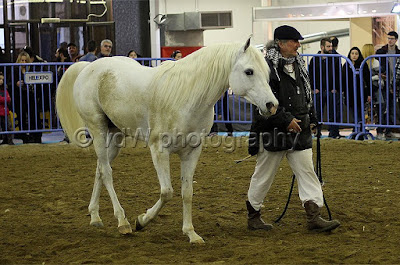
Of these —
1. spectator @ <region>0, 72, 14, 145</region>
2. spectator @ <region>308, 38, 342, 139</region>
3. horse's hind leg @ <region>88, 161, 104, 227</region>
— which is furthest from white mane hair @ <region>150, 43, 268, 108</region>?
spectator @ <region>0, 72, 14, 145</region>

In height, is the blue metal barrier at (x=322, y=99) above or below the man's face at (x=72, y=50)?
below

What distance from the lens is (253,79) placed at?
5.72m

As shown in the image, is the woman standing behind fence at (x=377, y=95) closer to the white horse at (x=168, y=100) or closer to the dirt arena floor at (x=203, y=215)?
the dirt arena floor at (x=203, y=215)

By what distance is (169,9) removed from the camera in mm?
18594

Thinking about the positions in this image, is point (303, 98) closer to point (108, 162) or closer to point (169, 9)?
point (108, 162)

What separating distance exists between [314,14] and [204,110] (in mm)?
11913

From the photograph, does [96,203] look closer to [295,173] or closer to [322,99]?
[295,173]

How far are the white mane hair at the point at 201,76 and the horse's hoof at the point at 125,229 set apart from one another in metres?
1.08

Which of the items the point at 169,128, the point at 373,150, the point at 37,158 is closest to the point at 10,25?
the point at 37,158

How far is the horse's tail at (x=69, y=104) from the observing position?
7330mm

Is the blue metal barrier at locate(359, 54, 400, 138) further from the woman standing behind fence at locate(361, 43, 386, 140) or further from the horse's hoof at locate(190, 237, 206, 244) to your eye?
the horse's hoof at locate(190, 237, 206, 244)

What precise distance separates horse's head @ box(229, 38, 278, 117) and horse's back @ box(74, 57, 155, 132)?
852mm

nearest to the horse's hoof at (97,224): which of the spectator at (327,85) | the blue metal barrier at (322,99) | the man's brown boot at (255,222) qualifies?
the man's brown boot at (255,222)

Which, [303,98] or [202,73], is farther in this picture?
[303,98]
